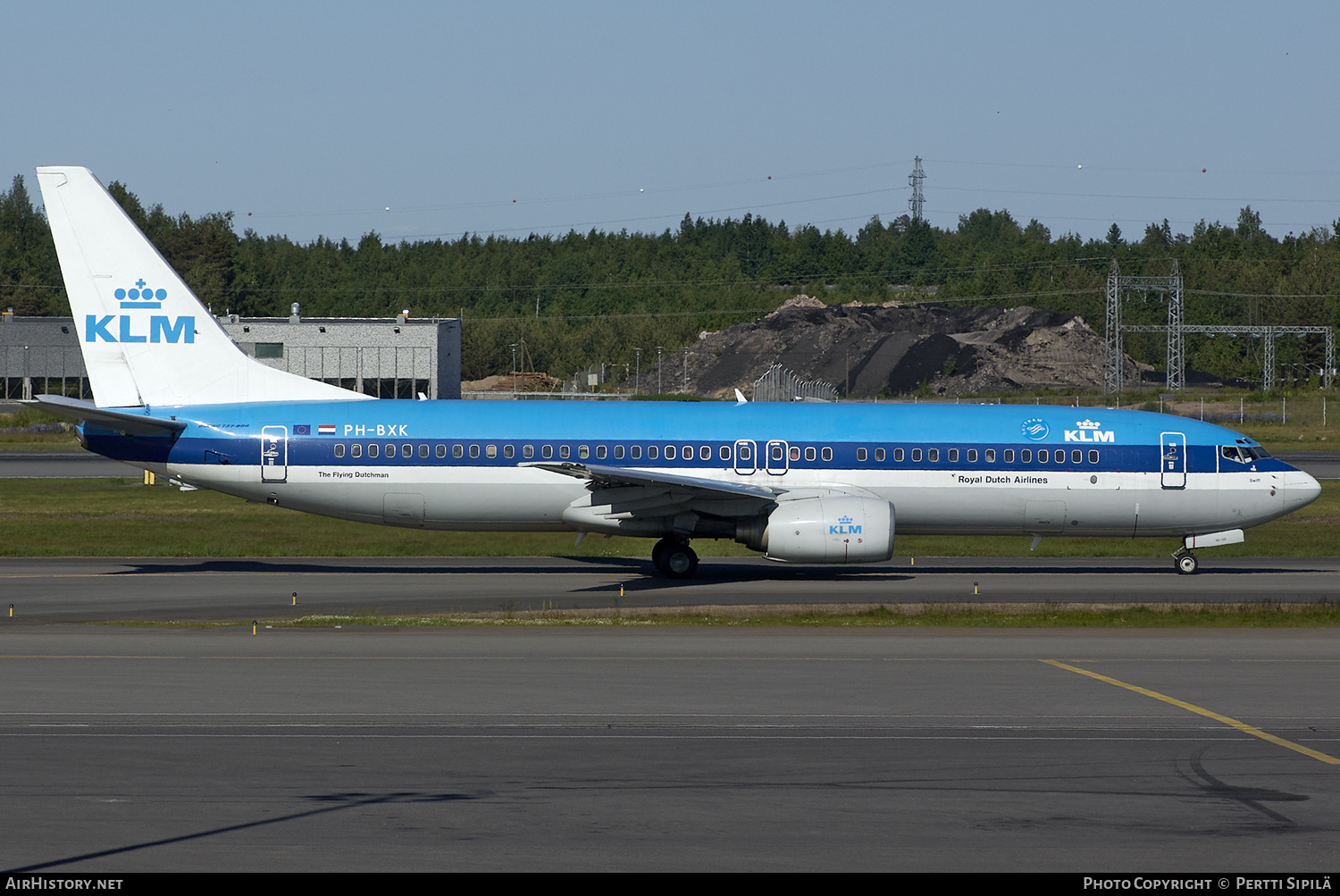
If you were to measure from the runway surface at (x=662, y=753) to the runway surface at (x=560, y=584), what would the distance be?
144 inches

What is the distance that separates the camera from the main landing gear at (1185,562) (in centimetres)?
3164

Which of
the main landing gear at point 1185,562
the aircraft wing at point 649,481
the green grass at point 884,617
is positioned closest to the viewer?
the green grass at point 884,617

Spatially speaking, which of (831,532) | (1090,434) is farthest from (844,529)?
(1090,434)

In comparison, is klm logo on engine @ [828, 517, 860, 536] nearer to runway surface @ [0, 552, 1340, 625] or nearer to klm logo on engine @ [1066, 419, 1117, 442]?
runway surface @ [0, 552, 1340, 625]

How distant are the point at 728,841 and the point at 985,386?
11190cm

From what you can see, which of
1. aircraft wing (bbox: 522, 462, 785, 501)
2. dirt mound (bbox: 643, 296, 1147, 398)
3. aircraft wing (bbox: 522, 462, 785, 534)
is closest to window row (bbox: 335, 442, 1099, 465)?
aircraft wing (bbox: 522, 462, 785, 534)

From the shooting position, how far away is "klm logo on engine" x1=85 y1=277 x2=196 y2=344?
30.9m

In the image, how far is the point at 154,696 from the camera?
1667 centimetres

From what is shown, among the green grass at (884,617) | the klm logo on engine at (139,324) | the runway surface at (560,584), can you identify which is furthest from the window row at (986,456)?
the klm logo on engine at (139,324)

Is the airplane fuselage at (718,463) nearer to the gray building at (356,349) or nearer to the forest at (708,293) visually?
the gray building at (356,349)

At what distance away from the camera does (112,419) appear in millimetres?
29297

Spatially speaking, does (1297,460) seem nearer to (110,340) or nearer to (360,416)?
(360,416)
